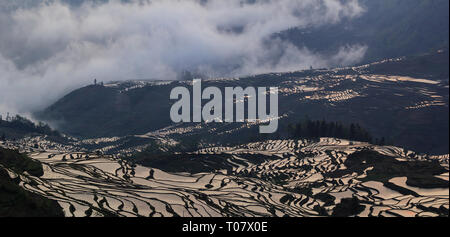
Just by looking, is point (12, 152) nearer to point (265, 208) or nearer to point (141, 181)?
point (141, 181)

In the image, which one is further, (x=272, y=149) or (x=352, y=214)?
(x=272, y=149)

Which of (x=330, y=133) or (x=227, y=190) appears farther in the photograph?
(x=330, y=133)

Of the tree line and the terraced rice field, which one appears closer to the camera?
the terraced rice field

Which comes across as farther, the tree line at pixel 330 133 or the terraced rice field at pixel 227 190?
the tree line at pixel 330 133

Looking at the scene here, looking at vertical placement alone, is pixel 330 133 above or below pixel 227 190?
below

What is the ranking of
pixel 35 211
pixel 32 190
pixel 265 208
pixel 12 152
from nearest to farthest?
1. pixel 35 211
2. pixel 32 190
3. pixel 12 152
4. pixel 265 208
